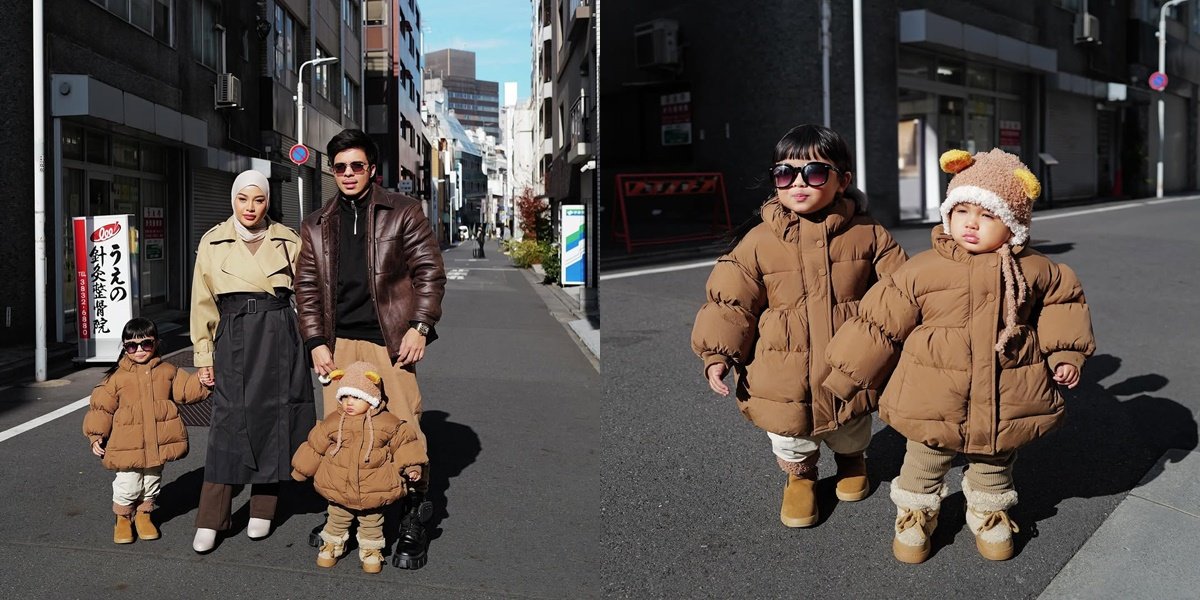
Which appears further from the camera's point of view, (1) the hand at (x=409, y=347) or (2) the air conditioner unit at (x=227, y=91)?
(2) the air conditioner unit at (x=227, y=91)

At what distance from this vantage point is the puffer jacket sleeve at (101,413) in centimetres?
334

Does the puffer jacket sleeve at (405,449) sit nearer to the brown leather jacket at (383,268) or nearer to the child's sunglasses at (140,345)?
the brown leather jacket at (383,268)

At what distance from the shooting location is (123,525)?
3.29m

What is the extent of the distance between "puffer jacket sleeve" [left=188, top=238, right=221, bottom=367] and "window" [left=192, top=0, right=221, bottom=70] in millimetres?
3099

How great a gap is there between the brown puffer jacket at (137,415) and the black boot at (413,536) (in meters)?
0.93

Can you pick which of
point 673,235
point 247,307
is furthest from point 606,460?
point 673,235

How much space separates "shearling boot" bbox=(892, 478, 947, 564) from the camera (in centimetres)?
281

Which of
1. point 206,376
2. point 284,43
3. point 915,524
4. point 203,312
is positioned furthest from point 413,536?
point 284,43

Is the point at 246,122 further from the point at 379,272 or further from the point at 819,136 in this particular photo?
the point at 819,136

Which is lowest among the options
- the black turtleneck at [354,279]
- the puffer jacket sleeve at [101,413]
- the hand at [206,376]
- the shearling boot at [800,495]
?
the shearling boot at [800,495]

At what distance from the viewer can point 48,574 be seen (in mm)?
2834

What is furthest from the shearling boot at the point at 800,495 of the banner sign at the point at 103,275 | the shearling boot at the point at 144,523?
the banner sign at the point at 103,275

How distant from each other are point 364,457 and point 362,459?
11mm

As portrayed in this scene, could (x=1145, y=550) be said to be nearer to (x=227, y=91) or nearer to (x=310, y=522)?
(x=310, y=522)
